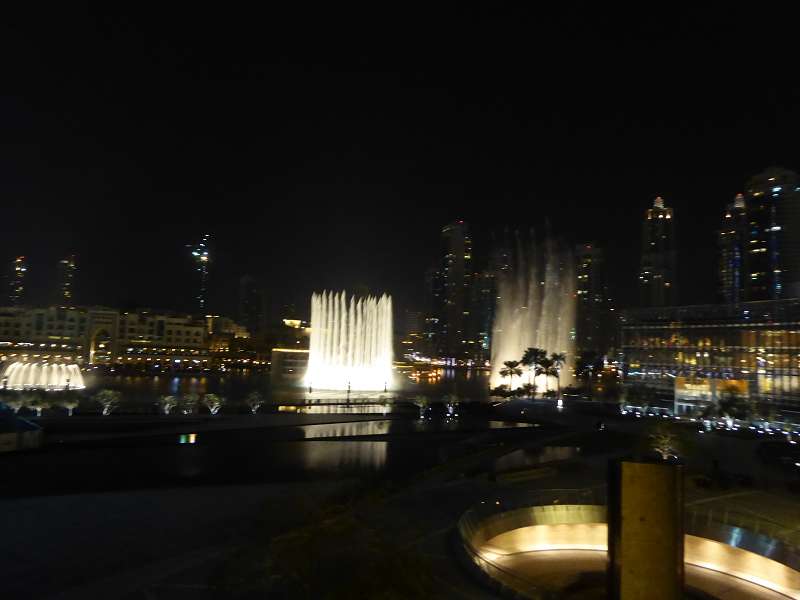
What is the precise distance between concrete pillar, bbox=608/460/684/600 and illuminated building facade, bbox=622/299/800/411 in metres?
33.4

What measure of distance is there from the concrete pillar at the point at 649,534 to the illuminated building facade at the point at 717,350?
1314 inches

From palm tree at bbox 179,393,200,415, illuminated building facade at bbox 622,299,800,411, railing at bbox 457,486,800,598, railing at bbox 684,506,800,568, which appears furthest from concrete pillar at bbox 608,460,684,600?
illuminated building facade at bbox 622,299,800,411

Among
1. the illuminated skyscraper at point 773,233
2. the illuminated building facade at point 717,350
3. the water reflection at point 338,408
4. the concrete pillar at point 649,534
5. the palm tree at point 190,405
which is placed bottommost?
the water reflection at point 338,408

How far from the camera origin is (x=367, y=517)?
36.9 feet

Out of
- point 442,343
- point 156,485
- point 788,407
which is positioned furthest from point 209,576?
point 442,343

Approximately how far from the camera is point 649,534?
7.78 metres

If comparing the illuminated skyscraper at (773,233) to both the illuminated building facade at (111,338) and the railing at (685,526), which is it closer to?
the illuminated building facade at (111,338)

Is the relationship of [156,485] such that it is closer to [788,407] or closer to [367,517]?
[367,517]

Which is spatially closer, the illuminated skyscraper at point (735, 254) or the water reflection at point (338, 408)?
the water reflection at point (338, 408)

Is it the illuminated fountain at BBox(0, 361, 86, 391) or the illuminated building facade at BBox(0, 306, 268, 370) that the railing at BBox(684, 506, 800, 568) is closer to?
the illuminated fountain at BBox(0, 361, 86, 391)

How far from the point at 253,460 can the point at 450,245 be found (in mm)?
158041

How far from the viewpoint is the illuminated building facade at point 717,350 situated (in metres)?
36.3

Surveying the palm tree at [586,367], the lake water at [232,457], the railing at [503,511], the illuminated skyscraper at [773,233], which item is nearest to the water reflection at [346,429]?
the lake water at [232,457]

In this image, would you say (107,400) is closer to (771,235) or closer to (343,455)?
(343,455)
